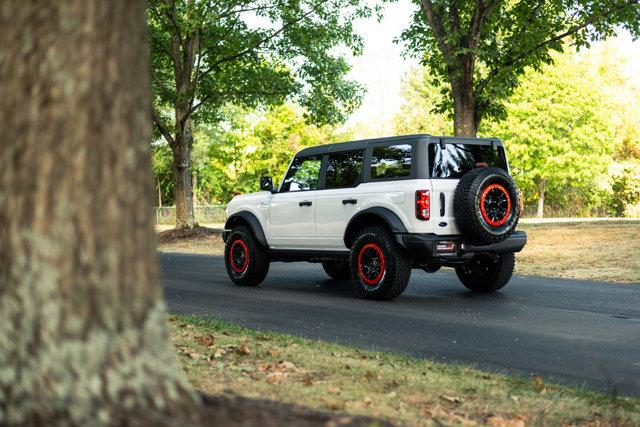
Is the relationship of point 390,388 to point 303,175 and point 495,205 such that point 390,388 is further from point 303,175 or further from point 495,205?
point 303,175

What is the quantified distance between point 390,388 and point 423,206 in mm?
5600

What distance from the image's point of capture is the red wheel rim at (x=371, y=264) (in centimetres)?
1124

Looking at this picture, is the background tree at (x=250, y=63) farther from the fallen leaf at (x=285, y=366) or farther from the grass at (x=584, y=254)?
the fallen leaf at (x=285, y=366)

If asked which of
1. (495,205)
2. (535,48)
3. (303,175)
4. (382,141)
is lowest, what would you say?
(495,205)

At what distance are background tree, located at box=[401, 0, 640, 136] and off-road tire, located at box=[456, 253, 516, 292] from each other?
369 inches

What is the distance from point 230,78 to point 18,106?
28.9 meters

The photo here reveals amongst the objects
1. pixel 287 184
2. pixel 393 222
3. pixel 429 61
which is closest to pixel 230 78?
pixel 429 61

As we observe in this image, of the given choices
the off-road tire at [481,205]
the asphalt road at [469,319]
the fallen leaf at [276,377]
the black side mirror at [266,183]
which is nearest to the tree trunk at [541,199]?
the asphalt road at [469,319]

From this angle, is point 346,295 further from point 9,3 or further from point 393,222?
point 9,3

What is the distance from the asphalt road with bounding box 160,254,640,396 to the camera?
7.12 meters

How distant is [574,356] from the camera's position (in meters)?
7.38

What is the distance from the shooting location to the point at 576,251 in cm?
2092

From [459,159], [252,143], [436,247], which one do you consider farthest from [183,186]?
[252,143]

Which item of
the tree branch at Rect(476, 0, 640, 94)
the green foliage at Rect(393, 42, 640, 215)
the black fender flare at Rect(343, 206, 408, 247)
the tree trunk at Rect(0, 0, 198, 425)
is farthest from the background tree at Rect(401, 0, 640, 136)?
the green foliage at Rect(393, 42, 640, 215)
